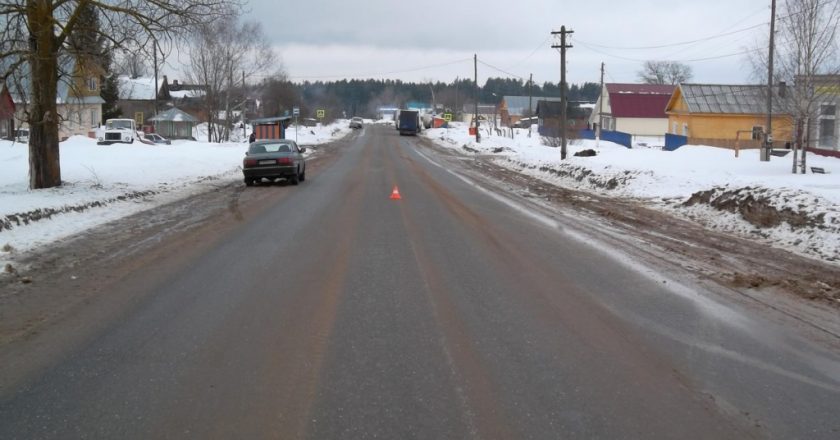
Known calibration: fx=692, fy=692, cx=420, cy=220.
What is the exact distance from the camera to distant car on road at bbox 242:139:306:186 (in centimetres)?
2191

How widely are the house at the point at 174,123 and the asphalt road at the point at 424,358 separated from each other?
62.3 metres

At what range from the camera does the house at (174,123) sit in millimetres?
67331

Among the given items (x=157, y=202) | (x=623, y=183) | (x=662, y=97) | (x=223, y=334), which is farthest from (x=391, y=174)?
(x=662, y=97)

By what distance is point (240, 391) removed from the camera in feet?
15.4

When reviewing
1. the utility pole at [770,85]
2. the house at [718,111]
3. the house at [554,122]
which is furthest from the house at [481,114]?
the utility pole at [770,85]

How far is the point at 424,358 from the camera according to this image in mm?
5379

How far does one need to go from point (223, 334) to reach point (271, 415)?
187 cm

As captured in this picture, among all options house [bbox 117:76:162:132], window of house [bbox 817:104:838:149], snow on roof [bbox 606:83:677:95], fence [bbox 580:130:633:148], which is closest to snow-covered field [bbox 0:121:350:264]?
window of house [bbox 817:104:838:149]

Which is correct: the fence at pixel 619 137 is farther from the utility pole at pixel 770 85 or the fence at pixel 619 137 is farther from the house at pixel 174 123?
the house at pixel 174 123

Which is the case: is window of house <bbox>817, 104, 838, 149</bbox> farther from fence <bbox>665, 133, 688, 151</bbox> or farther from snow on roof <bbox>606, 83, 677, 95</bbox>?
snow on roof <bbox>606, 83, 677, 95</bbox>

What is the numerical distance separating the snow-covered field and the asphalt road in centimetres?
414

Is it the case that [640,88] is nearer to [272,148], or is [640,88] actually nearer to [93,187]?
[272,148]

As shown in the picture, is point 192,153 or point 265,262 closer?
point 265,262

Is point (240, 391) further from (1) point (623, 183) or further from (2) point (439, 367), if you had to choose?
(1) point (623, 183)
